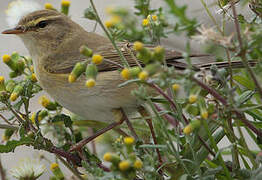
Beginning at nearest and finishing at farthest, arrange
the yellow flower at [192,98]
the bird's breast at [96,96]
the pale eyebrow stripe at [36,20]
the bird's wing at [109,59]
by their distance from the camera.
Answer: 1. the yellow flower at [192,98]
2. the bird's wing at [109,59]
3. the bird's breast at [96,96]
4. the pale eyebrow stripe at [36,20]

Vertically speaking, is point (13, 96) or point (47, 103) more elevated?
point (13, 96)

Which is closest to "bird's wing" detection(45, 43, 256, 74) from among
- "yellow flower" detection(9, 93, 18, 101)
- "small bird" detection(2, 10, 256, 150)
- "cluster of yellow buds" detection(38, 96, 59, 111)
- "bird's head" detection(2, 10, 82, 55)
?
"small bird" detection(2, 10, 256, 150)

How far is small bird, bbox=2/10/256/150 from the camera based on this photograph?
2529mm

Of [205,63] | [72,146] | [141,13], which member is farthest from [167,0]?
[72,146]

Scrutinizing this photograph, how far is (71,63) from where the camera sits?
2768 millimetres

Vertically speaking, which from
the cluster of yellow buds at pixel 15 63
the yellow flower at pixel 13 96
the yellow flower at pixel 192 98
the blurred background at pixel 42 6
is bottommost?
the blurred background at pixel 42 6

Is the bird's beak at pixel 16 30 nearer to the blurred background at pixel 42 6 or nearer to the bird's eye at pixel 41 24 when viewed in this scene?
the bird's eye at pixel 41 24

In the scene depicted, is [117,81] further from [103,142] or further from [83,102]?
[103,142]

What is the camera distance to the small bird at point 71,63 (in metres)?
2.53

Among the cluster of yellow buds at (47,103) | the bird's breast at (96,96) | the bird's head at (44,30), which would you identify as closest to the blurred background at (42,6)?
the bird's head at (44,30)

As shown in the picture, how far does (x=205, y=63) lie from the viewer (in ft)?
Result: 7.59

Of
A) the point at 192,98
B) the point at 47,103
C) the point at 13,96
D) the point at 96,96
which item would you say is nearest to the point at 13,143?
the point at 13,96

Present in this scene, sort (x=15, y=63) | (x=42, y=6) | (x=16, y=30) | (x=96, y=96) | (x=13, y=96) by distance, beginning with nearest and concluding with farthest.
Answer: (x=13, y=96) < (x=15, y=63) < (x=96, y=96) < (x=16, y=30) < (x=42, y=6)

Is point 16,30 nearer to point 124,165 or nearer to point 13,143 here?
point 13,143
